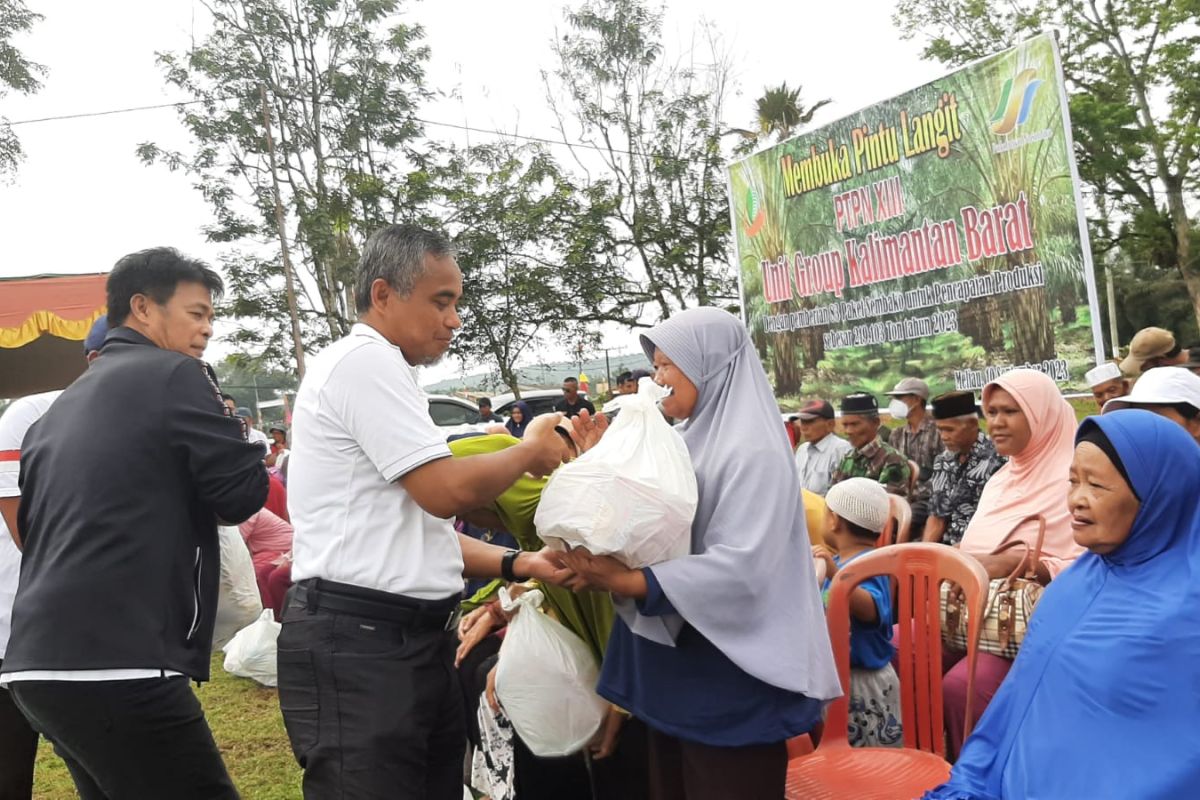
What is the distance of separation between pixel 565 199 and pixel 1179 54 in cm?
1166

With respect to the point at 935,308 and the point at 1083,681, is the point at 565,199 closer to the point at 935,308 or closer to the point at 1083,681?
the point at 935,308

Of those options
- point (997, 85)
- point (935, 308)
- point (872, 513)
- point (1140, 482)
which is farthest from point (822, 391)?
point (1140, 482)

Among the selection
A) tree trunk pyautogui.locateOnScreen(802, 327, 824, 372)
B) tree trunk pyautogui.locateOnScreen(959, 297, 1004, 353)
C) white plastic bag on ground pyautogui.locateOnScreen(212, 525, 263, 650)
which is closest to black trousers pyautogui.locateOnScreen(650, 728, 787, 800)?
white plastic bag on ground pyautogui.locateOnScreen(212, 525, 263, 650)

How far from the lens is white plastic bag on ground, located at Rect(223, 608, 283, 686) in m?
5.79

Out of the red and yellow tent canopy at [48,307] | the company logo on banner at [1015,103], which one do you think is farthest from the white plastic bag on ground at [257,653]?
the company logo on banner at [1015,103]

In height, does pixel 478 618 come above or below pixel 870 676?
above

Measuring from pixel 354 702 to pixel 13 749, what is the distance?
60.9 inches

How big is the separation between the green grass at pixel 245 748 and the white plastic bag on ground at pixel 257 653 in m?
0.08

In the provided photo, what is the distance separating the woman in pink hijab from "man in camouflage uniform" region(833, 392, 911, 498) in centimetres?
122

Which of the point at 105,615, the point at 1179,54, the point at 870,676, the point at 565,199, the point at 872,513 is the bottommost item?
the point at 870,676

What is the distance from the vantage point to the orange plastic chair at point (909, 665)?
8.28ft

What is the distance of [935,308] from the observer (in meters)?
7.73

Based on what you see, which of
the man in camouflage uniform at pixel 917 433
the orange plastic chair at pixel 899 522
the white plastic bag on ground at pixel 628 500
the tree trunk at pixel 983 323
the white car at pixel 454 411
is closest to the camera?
the white plastic bag on ground at pixel 628 500

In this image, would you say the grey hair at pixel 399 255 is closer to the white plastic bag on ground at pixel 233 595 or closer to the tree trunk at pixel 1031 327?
the white plastic bag on ground at pixel 233 595
